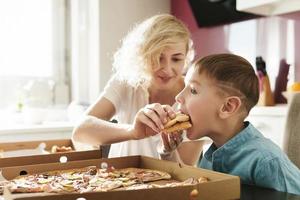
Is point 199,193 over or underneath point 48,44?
underneath

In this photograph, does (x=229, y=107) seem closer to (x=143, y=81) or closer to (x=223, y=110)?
(x=223, y=110)

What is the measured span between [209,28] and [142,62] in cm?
192

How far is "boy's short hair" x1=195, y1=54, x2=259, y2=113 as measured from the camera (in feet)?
3.53

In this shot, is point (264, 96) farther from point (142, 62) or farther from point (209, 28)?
point (142, 62)

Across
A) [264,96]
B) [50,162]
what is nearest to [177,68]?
[50,162]

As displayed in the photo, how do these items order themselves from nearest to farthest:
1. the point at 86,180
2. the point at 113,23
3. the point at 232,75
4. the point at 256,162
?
the point at 86,180 → the point at 256,162 → the point at 232,75 → the point at 113,23

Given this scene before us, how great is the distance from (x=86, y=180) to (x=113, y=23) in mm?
2679

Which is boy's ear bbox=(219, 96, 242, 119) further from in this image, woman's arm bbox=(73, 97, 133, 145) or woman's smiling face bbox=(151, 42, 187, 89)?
woman's smiling face bbox=(151, 42, 187, 89)

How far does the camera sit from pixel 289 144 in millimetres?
1374

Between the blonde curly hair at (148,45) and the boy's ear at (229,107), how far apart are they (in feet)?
1.58

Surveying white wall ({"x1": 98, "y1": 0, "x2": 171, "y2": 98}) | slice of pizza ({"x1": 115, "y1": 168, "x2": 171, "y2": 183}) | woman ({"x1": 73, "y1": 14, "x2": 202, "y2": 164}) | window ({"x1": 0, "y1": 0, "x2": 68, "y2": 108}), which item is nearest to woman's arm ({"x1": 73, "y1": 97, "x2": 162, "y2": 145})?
woman ({"x1": 73, "y1": 14, "x2": 202, "y2": 164})

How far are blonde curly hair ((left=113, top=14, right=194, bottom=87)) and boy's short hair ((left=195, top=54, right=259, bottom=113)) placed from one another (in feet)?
1.38

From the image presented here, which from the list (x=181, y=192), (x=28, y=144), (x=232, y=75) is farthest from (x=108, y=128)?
(x=181, y=192)

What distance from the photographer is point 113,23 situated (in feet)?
11.1
